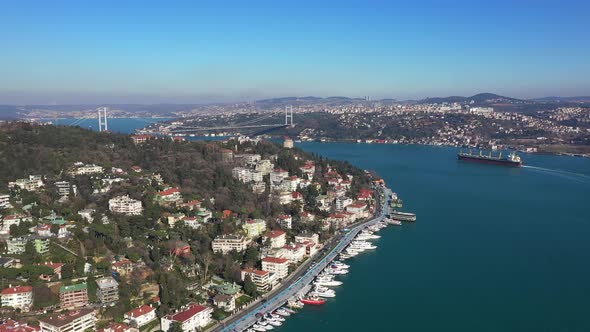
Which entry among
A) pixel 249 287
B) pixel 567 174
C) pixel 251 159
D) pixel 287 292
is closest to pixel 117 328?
pixel 249 287

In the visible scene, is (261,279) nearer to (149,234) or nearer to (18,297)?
(149,234)

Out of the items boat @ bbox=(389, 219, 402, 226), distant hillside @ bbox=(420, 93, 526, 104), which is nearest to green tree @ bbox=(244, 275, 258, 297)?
boat @ bbox=(389, 219, 402, 226)

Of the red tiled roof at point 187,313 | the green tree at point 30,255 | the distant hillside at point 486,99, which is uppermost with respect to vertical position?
the distant hillside at point 486,99

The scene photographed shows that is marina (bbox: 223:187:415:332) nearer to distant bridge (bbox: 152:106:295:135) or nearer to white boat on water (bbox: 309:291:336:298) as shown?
white boat on water (bbox: 309:291:336:298)

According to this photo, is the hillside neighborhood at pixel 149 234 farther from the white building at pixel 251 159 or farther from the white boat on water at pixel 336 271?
the white building at pixel 251 159

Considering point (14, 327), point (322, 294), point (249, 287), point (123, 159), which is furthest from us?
point (123, 159)

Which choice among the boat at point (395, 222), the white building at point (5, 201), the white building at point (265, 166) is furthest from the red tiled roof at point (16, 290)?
the white building at point (265, 166)

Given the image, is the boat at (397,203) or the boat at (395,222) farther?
the boat at (397,203)
